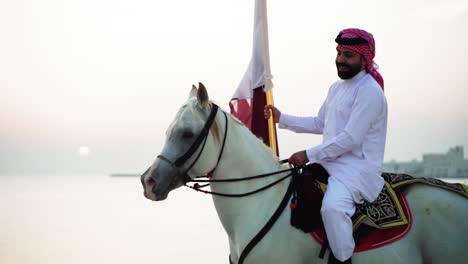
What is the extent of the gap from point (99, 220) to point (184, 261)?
15460mm

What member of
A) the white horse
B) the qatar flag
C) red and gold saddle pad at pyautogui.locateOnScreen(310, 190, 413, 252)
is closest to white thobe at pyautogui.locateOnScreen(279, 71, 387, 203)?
red and gold saddle pad at pyautogui.locateOnScreen(310, 190, 413, 252)

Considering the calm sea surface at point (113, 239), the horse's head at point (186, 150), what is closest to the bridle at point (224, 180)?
the horse's head at point (186, 150)

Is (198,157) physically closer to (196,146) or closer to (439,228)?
(196,146)

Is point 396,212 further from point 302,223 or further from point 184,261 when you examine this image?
point 184,261

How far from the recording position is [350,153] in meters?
5.04

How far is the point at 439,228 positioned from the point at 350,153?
38.5 inches

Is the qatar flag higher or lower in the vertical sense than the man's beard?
lower

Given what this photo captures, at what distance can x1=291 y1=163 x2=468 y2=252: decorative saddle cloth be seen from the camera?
4.75 metres

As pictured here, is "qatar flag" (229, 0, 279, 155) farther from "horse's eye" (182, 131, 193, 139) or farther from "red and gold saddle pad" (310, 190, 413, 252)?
"horse's eye" (182, 131, 193, 139)

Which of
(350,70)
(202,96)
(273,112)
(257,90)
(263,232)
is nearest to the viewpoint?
(202,96)

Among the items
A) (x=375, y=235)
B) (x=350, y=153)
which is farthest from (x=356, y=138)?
(x=375, y=235)

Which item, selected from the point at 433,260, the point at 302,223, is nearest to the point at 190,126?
the point at 302,223

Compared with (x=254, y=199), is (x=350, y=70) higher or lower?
higher

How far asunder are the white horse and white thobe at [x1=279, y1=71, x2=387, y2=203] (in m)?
0.40
